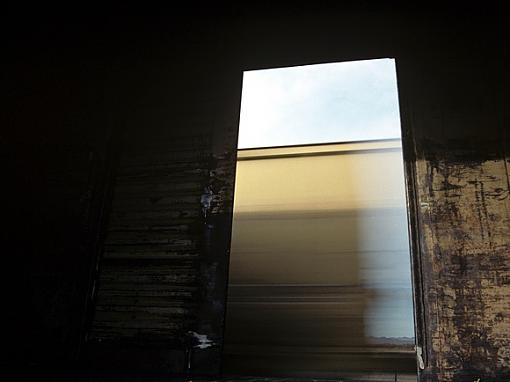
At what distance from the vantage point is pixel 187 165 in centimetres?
193

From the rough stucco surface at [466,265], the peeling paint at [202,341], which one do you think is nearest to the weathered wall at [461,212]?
the rough stucco surface at [466,265]

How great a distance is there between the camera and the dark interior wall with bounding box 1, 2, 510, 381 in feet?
5.09

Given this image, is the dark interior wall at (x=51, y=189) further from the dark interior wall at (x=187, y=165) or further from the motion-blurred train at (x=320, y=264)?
the motion-blurred train at (x=320, y=264)

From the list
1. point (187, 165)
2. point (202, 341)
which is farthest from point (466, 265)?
point (187, 165)

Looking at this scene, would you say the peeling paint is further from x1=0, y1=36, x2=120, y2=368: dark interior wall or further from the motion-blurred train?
the motion-blurred train

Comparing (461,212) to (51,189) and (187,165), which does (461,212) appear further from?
(51,189)

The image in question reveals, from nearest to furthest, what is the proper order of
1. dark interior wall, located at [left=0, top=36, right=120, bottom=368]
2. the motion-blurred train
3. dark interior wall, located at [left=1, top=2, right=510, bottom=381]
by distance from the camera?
dark interior wall, located at [left=1, top=2, right=510, bottom=381], dark interior wall, located at [left=0, top=36, right=120, bottom=368], the motion-blurred train

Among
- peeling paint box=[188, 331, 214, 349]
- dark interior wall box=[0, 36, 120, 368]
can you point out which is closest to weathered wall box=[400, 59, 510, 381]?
peeling paint box=[188, 331, 214, 349]

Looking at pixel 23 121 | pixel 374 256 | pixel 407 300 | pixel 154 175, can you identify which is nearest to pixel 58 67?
pixel 23 121

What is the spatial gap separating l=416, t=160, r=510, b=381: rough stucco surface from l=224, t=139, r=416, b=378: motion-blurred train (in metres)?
0.85

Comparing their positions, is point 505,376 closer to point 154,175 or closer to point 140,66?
point 154,175

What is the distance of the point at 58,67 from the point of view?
2.34 meters

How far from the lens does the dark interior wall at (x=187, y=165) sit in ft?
5.09

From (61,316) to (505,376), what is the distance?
1.61 meters
